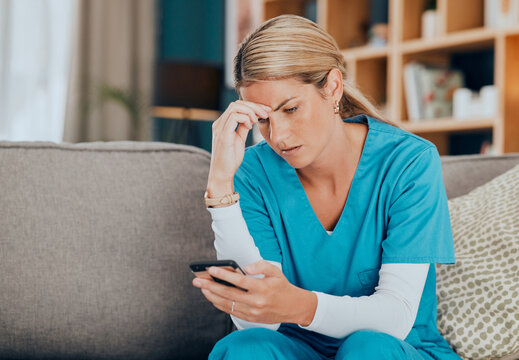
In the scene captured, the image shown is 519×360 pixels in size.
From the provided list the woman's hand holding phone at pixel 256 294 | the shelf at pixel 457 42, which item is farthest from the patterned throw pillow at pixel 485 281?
the shelf at pixel 457 42

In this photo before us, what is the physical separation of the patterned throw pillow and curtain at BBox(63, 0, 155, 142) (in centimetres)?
306

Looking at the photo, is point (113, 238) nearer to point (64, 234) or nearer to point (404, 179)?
point (64, 234)

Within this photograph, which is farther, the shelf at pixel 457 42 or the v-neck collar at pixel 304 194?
the shelf at pixel 457 42

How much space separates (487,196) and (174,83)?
9.87ft

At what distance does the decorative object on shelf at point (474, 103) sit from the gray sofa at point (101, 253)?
6.47ft

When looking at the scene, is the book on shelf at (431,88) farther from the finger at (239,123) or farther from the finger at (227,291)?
the finger at (227,291)

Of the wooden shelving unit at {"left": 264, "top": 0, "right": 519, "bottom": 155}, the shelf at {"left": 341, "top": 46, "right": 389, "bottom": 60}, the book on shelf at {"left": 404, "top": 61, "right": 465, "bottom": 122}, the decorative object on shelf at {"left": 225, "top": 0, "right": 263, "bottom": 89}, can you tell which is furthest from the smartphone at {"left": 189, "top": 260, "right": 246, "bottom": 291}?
the decorative object on shelf at {"left": 225, "top": 0, "right": 263, "bottom": 89}

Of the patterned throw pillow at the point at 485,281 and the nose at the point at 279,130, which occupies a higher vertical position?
the nose at the point at 279,130

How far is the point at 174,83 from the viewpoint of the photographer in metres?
4.08

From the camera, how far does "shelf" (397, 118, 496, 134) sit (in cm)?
287

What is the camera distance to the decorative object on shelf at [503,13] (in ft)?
8.95

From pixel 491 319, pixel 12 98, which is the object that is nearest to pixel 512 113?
pixel 491 319

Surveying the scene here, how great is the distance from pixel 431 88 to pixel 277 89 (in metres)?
2.21

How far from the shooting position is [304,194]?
49.8 inches
